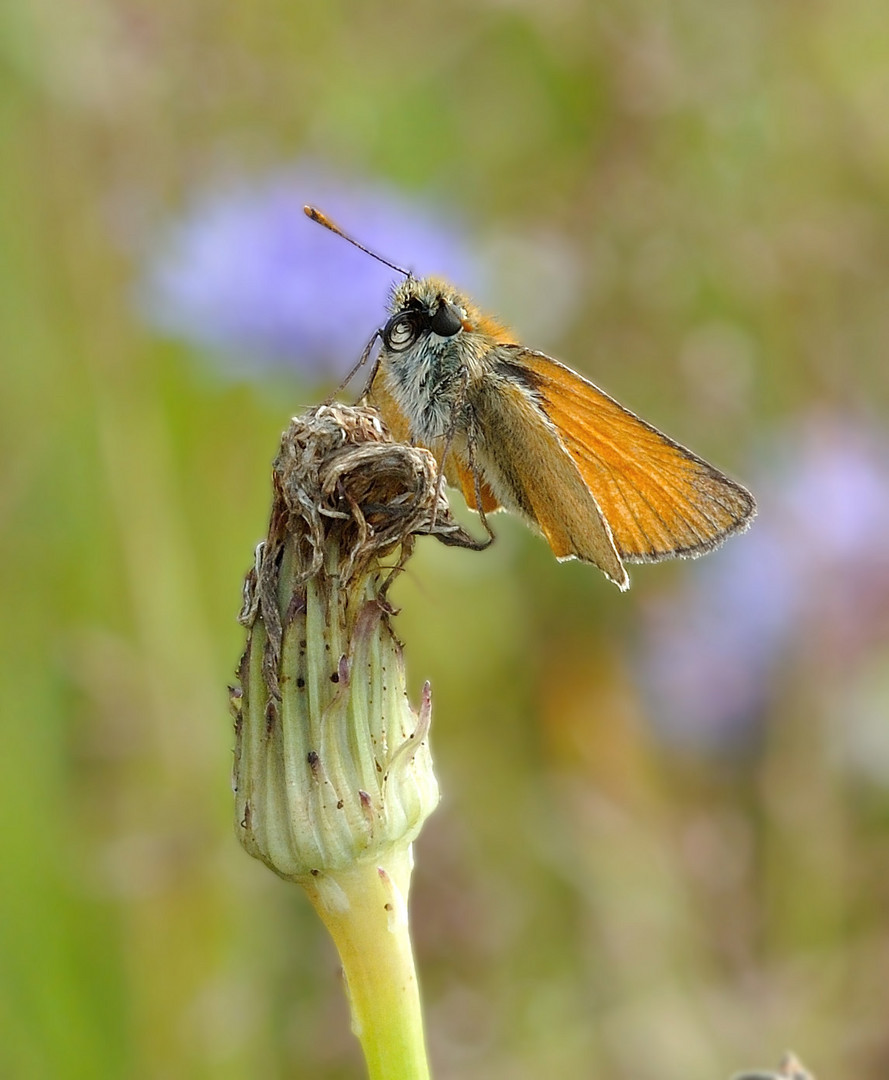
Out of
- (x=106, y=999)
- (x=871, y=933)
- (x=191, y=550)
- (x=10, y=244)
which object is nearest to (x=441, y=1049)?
(x=106, y=999)

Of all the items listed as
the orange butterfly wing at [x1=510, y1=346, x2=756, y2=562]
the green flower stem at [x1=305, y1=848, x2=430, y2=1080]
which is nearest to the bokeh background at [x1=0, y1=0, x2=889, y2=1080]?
the orange butterfly wing at [x1=510, y1=346, x2=756, y2=562]

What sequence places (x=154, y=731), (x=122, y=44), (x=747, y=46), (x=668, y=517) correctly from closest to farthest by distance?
1. (x=668, y=517)
2. (x=154, y=731)
3. (x=122, y=44)
4. (x=747, y=46)

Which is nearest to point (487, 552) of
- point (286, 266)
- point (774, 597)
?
point (774, 597)

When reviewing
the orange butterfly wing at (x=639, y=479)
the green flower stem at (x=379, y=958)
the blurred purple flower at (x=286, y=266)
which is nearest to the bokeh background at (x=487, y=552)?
the blurred purple flower at (x=286, y=266)

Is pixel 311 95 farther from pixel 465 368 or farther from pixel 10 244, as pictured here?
pixel 465 368

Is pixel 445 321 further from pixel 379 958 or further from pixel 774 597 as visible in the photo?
pixel 774 597

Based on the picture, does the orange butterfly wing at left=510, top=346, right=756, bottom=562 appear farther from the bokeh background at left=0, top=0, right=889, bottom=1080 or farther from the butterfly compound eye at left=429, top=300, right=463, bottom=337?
the bokeh background at left=0, top=0, right=889, bottom=1080

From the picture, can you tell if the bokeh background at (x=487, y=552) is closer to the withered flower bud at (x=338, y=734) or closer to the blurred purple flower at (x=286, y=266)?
the blurred purple flower at (x=286, y=266)
